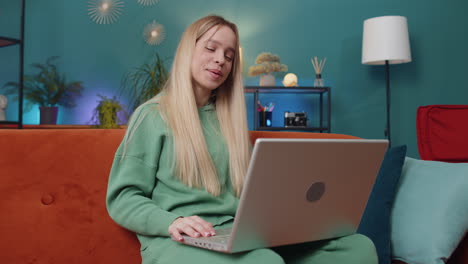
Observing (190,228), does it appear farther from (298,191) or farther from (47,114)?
(47,114)

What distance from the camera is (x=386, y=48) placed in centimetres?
367

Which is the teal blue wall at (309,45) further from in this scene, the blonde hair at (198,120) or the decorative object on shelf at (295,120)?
the blonde hair at (198,120)

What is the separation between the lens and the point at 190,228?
97cm

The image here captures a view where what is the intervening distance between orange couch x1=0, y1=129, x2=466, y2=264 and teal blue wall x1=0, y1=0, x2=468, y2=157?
3.22m

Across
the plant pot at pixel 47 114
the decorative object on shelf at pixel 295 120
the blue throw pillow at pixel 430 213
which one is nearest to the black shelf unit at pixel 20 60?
the plant pot at pixel 47 114

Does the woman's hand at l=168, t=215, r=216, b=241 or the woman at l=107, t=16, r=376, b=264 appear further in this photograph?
the woman at l=107, t=16, r=376, b=264

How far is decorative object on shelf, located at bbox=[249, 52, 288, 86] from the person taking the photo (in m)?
3.91

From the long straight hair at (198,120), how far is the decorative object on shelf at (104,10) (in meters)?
3.30

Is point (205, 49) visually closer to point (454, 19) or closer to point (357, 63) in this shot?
point (357, 63)

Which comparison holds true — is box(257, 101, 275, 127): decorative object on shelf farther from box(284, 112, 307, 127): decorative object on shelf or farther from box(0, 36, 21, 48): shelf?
box(0, 36, 21, 48): shelf

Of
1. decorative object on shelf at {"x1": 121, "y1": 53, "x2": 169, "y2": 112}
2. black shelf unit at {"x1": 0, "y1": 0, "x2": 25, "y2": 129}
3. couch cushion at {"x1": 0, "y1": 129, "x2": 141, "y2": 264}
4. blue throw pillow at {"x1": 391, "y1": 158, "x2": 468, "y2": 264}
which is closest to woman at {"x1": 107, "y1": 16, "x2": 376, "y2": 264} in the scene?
couch cushion at {"x1": 0, "y1": 129, "x2": 141, "y2": 264}

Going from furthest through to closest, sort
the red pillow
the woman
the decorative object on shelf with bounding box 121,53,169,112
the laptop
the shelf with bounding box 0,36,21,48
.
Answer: the decorative object on shelf with bounding box 121,53,169,112 → the shelf with bounding box 0,36,21,48 → the red pillow → the woman → the laptop

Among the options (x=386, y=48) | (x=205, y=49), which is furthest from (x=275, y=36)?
(x=205, y=49)

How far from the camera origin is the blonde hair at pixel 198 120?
1220mm
